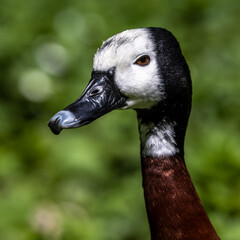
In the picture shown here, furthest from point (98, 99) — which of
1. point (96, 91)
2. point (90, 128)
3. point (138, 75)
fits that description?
point (90, 128)

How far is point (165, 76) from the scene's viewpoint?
59.2 inches

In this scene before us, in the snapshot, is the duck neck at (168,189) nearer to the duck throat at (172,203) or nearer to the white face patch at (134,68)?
the duck throat at (172,203)

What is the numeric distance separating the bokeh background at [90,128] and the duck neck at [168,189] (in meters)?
0.71

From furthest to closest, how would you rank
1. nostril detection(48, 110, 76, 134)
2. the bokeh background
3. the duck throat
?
1. the bokeh background
2. the duck throat
3. nostril detection(48, 110, 76, 134)

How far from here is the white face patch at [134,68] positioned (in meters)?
1.50

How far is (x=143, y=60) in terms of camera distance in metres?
1.51

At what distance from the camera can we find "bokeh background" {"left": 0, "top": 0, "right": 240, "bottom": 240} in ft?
7.93

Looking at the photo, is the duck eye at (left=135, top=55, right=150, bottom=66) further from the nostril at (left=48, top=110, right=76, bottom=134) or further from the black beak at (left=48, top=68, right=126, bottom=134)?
the nostril at (left=48, top=110, right=76, bottom=134)

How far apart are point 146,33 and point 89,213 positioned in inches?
48.0

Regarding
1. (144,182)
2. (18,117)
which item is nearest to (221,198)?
(144,182)

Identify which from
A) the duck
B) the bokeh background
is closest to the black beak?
the duck

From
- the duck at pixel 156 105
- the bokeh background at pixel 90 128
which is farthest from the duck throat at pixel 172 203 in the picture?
the bokeh background at pixel 90 128

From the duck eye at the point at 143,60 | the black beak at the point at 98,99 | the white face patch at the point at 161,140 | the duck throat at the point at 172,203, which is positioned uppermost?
the duck eye at the point at 143,60

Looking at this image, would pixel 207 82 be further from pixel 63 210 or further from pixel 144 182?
pixel 144 182
